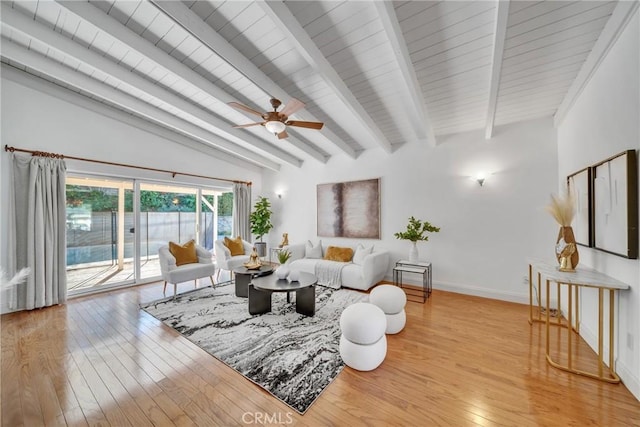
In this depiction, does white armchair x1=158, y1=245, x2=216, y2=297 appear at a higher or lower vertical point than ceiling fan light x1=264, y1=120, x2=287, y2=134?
lower

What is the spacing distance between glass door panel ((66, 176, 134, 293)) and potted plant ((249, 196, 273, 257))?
2.55 metres

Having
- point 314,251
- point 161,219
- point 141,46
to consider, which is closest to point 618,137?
point 314,251

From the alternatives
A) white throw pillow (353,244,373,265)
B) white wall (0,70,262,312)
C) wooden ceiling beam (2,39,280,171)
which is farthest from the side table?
white wall (0,70,262,312)

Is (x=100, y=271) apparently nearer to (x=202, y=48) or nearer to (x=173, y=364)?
(x=173, y=364)

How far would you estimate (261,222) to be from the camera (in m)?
6.18

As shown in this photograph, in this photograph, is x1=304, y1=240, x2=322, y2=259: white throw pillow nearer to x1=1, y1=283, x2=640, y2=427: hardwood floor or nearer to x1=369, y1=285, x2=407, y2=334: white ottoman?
x1=369, y1=285, x2=407, y2=334: white ottoman

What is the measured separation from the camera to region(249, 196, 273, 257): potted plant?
619 cm

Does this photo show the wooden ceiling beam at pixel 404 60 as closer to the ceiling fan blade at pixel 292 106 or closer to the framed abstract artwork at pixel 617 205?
the ceiling fan blade at pixel 292 106

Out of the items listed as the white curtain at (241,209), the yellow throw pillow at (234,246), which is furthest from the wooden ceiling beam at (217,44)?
the white curtain at (241,209)

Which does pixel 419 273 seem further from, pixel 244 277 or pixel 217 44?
pixel 217 44

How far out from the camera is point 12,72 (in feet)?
10.5

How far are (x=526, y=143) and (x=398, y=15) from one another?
2.96 metres

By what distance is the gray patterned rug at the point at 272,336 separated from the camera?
189cm

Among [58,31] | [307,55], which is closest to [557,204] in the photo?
[307,55]
